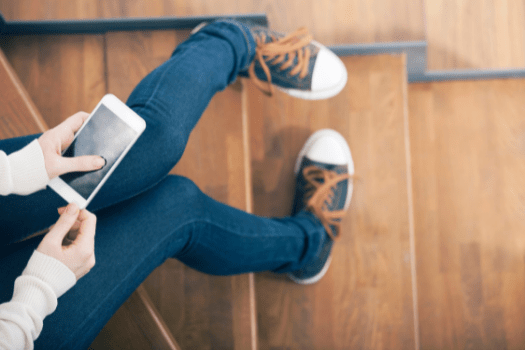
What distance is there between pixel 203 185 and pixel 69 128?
412 mm

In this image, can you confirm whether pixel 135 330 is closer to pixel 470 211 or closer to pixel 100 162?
pixel 100 162

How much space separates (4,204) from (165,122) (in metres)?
0.25

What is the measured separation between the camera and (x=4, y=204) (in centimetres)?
49

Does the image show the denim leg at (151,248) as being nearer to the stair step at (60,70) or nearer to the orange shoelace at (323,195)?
the orange shoelace at (323,195)

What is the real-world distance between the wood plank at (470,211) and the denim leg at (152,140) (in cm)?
78

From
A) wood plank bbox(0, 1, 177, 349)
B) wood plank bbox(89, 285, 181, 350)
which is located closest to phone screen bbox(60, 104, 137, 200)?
wood plank bbox(89, 285, 181, 350)

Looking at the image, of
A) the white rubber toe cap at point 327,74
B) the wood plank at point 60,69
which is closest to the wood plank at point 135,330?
the wood plank at point 60,69

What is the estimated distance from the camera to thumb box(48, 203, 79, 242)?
386 mm

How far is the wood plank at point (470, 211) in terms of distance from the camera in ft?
3.43

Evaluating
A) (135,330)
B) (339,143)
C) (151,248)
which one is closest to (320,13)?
(339,143)

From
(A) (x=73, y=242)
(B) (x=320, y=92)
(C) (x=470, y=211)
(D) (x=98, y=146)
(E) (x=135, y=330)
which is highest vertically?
(B) (x=320, y=92)

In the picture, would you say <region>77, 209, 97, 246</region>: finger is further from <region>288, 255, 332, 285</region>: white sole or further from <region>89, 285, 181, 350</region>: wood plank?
<region>288, 255, 332, 285</region>: white sole

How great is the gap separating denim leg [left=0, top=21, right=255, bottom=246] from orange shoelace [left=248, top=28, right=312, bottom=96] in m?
0.19

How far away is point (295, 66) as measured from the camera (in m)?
0.83
